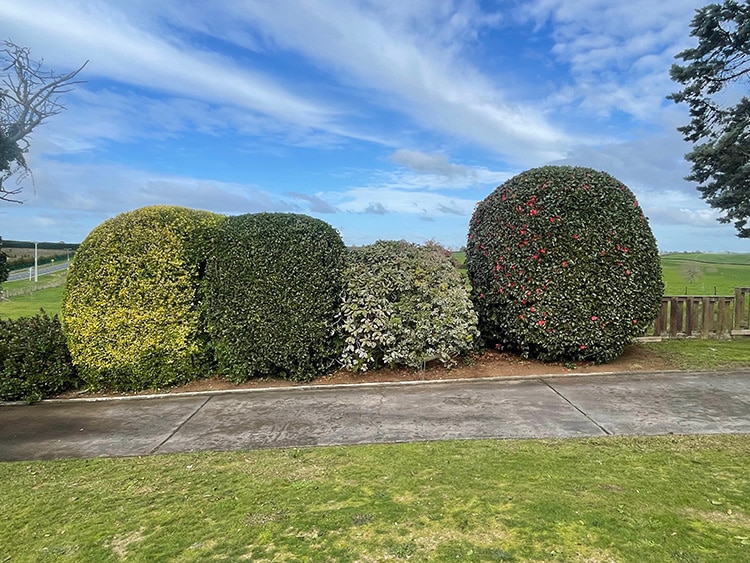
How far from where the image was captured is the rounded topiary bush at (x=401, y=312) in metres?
6.77

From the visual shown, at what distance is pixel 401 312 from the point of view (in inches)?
270

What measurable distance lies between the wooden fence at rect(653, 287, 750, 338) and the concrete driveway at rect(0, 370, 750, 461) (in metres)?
2.66

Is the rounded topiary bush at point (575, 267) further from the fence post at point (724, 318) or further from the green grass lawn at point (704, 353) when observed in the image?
the fence post at point (724, 318)

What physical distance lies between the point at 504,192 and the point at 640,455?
4.65 m

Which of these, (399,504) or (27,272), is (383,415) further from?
(27,272)

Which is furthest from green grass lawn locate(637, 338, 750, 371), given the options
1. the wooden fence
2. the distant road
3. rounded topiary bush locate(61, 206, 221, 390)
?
the distant road

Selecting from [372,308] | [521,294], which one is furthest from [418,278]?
[521,294]

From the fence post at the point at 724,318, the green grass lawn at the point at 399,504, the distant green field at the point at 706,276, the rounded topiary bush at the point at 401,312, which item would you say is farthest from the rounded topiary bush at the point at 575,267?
the distant green field at the point at 706,276

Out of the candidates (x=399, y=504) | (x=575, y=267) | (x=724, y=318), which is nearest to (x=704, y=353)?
(x=724, y=318)

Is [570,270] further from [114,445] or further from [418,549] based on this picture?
[114,445]

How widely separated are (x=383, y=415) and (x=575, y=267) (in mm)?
3705

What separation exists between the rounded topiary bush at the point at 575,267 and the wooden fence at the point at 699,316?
2293mm

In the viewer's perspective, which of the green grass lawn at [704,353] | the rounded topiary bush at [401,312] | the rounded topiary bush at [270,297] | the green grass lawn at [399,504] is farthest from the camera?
the green grass lawn at [704,353]

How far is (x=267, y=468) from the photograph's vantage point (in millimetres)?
3729
